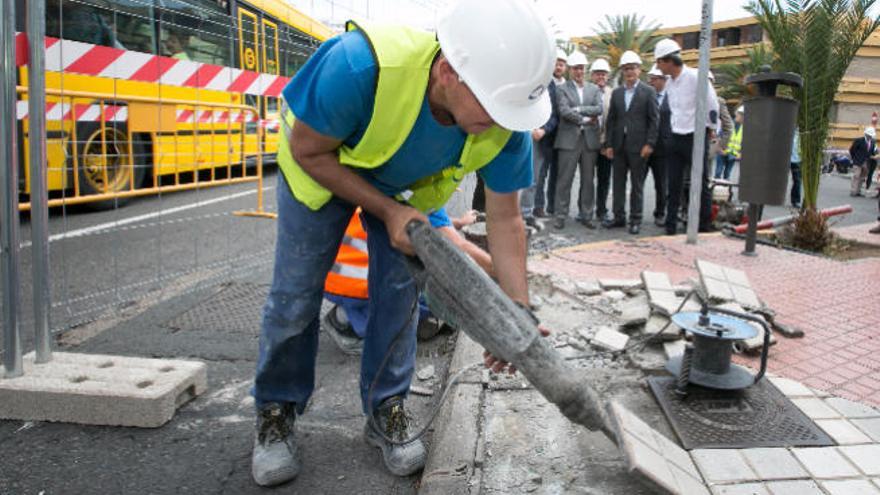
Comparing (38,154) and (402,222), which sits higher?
(38,154)

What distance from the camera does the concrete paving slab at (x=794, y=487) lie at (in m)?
2.27

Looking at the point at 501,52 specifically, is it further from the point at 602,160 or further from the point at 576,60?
the point at 602,160

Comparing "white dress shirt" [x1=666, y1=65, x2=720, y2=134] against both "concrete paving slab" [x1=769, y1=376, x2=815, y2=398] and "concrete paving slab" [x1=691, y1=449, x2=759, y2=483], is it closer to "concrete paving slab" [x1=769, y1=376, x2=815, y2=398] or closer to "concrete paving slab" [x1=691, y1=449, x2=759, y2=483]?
"concrete paving slab" [x1=769, y1=376, x2=815, y2=398]

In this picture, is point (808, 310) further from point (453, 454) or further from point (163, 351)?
point (163, 351)

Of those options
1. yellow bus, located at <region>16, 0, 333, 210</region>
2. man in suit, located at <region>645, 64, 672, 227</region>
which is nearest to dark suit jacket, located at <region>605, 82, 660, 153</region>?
man in suit, located at <region>645, 64, 672, 227</region>

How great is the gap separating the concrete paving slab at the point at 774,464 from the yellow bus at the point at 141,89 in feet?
11.4

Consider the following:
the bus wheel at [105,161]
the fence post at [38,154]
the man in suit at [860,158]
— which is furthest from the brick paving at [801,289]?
the man in suit at [860,158]

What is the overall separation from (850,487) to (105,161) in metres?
6.81

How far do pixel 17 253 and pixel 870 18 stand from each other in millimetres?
7484

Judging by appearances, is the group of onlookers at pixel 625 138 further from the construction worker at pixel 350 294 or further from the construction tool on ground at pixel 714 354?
the construction tool on ground at pixel 714 354

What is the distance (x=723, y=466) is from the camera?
7.96 feet

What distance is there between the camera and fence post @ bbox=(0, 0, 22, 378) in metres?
2.53

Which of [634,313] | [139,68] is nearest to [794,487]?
[634,313]

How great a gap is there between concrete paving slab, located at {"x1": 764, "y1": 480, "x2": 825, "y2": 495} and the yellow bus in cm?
352
